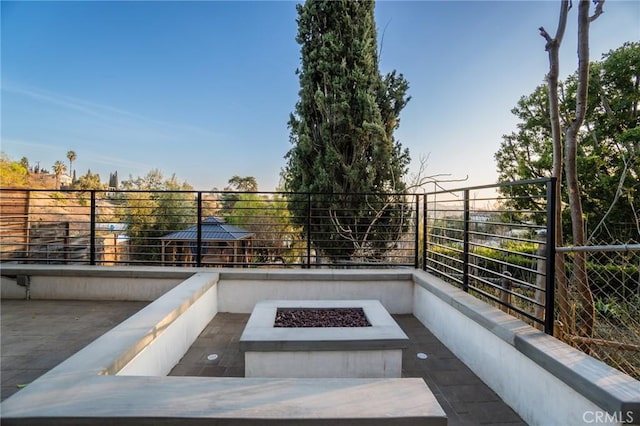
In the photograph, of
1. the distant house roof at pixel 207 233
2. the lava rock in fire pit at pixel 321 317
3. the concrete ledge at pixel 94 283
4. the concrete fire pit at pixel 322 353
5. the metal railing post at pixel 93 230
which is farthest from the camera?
the distant house roof at pixel 207 233

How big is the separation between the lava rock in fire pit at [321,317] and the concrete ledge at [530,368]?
79 cm

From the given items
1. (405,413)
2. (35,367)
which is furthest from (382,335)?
(35,367)

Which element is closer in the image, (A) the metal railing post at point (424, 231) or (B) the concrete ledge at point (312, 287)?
(B) the concrete ledge at point (312, 287)

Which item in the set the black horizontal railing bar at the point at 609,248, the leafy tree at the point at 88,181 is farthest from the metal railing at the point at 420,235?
the leafy tree at the point at 88,181

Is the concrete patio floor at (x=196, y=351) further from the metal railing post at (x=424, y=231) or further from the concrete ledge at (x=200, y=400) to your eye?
the metal railing post at (x=424, y=231)

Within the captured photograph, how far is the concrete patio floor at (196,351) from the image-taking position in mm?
1818

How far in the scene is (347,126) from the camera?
6.49m

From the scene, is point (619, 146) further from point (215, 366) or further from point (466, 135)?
point (215, 366)

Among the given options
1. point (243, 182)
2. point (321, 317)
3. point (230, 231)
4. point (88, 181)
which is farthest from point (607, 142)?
point (88, 181)

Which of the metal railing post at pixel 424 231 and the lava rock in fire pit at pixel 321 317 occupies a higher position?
the metal railing post at pixel 424 231

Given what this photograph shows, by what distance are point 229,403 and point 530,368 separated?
1.62m

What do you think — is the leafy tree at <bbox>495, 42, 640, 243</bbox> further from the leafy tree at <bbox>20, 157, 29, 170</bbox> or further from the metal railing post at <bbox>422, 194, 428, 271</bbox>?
the leafy tree at <bbox>20, 157, 29, 170</bbox>

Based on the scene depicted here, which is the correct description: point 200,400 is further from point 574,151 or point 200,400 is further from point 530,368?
point 574,151

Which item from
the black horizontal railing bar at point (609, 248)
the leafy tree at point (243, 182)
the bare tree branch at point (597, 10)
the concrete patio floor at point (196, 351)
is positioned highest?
the leafy tree at point (243, 182)
